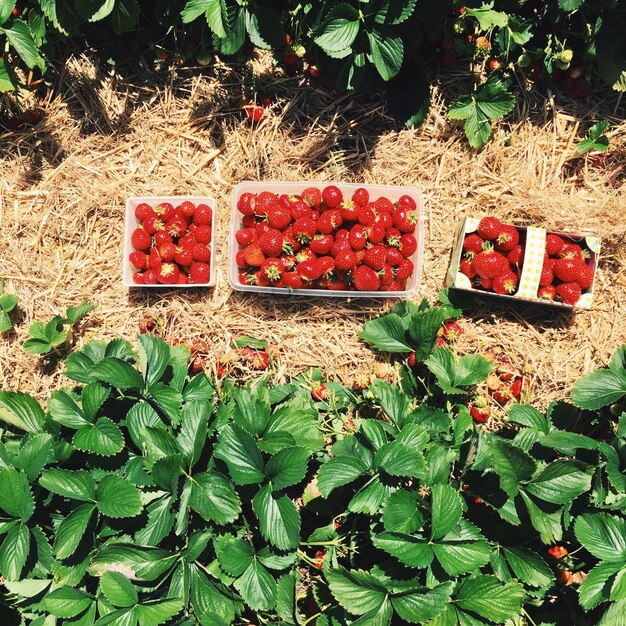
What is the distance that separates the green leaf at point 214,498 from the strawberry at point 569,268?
47.9 inches

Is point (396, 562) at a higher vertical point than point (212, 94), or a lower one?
lower

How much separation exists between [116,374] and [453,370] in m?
1.01

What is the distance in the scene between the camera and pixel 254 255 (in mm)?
1914

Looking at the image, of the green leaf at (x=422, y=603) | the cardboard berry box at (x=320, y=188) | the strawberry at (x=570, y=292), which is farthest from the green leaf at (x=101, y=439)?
the strawberry at (x=570, y=292)

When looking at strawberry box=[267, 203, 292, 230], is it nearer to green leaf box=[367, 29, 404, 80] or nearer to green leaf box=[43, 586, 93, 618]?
green leaf box=[367, 29, 404, 80]

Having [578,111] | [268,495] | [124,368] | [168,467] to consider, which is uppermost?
[578,111]

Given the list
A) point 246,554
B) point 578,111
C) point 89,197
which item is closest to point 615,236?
point 578,111

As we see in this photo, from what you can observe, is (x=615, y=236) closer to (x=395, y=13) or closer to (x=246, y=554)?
(x=395, y=13)

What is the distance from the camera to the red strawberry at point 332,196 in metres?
1.93

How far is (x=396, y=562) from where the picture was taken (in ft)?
5.23

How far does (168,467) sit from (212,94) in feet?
4.30

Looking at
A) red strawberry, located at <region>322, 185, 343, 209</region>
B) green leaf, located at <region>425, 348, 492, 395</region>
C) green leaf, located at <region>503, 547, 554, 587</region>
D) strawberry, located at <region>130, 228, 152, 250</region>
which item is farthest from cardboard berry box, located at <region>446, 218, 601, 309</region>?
strawberry, located at <region>130, 228, 152, 250</region>

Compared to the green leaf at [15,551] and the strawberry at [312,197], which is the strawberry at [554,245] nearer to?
the strawberry at [312,197]

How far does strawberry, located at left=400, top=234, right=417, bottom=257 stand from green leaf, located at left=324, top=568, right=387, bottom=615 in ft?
3.26
